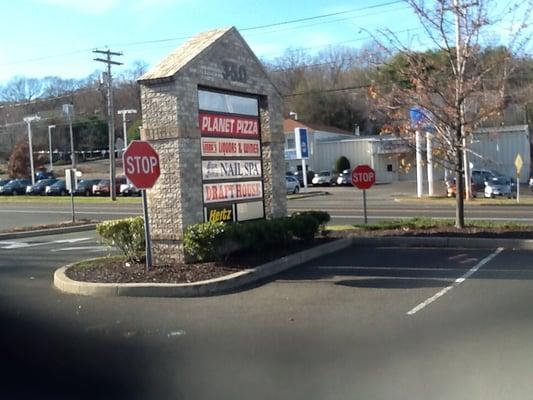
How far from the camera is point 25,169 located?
8844 centimetres

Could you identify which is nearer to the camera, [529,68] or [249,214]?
[249,214]

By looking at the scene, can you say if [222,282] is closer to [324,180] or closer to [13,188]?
[324,180]

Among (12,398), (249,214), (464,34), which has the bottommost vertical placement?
(12,398)

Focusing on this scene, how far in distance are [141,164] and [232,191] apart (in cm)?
299

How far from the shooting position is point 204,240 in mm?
11391

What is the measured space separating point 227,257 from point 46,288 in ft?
10.3

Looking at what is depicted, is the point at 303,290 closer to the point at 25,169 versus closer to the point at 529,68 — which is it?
the point at 529,68

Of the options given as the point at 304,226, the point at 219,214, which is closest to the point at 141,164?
the point at 219,214

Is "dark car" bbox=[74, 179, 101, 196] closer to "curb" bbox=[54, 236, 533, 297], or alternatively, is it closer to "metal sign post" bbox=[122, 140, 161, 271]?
"curb" bbox=[54, 236, 533, 297]

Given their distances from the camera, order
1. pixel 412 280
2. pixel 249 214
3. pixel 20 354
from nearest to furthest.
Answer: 1. pixel 20 354
2. pixel 412 280
3. pixel 249 214

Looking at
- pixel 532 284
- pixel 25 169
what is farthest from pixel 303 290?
pixel 25 169

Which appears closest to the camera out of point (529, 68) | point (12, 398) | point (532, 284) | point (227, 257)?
point (12, 398)

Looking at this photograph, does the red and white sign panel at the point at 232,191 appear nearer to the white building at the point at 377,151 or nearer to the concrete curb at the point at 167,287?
the concrete curb at the point at 167,287

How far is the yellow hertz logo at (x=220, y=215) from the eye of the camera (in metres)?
12.7
